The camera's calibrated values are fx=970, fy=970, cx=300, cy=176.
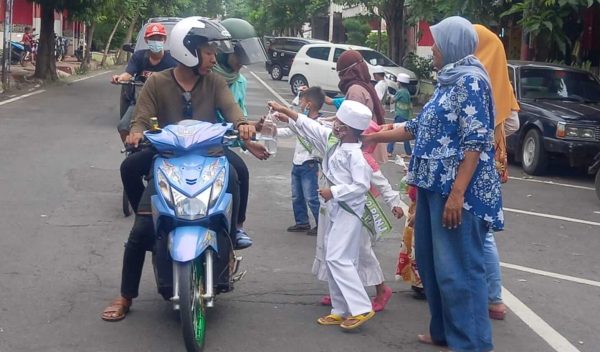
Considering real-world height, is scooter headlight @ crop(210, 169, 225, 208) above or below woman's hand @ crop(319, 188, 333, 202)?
above

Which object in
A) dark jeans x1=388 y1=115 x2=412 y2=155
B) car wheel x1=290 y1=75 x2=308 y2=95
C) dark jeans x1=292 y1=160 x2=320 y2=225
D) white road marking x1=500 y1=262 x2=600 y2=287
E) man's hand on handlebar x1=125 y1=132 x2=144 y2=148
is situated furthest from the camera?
car wheel x1=290 y1=75 x2=308 y2=95

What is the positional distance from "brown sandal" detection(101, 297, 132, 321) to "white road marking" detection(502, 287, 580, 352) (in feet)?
8.68

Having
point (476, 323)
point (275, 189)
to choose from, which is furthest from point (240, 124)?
point (275, 189)

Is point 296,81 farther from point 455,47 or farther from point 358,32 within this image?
point 455,47

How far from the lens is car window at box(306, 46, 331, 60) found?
104 ft

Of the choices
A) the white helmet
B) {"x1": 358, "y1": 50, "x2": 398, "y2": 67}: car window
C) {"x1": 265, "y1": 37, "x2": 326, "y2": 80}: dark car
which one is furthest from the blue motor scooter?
{"x1": 265, "y1": 37, "x2": 326, "y2": 80}: dark car

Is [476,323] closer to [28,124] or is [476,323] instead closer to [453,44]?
[453,44]

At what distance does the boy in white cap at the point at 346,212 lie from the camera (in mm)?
6078

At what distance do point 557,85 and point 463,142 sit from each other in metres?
10.5

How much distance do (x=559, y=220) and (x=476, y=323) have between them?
18.6 ft

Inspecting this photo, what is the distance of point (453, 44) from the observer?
211 inches

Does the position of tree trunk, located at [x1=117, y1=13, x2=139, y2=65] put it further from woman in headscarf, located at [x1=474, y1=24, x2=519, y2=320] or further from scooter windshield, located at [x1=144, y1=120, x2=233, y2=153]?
scooter windshield, located at [x1=144, y1=120, x2=233, y2=153]

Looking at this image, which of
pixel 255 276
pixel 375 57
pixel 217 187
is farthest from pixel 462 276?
pixel 375 57

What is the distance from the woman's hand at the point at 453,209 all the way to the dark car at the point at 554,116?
882 cm
